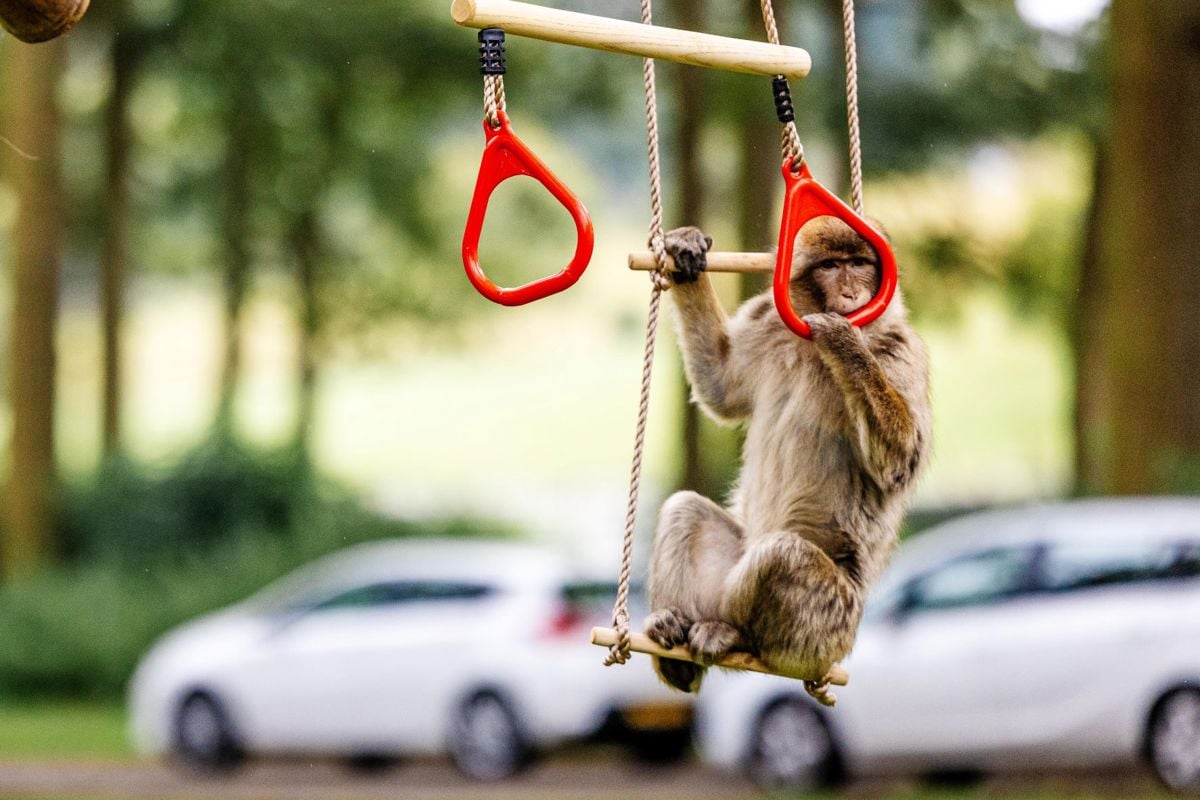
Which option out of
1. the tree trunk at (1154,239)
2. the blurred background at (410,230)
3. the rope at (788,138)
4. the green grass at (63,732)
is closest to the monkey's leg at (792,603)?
the rope at (788,138)

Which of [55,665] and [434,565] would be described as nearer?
[434,565]

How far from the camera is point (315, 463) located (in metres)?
24.3

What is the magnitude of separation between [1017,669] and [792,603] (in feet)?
24.4

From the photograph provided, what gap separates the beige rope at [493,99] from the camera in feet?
15.1

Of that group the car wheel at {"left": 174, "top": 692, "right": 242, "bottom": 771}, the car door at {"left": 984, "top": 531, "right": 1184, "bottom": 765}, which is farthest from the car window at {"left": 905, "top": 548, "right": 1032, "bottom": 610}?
the car wheel at {"left": 174, "top": 692, "right": 242, "bottom": 771}

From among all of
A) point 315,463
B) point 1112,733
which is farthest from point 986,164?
point 1112,733

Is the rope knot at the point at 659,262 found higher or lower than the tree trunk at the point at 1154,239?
lower

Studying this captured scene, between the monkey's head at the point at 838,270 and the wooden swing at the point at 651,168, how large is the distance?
190 millimetres

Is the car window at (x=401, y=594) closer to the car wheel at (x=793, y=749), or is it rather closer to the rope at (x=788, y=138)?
the car wheel at (x=793, y=749)

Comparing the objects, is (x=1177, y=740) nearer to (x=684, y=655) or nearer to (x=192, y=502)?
(x=684, y=655)

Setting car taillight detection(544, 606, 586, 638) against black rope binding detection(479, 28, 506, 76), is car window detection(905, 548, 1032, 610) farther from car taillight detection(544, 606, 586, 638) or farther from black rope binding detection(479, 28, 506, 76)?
black rope binding detection(479, 28, 506, 76)

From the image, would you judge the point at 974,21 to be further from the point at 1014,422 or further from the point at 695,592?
the point at 1014,422

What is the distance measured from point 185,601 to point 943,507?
44.3 feet

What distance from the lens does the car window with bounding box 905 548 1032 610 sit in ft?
40.7
